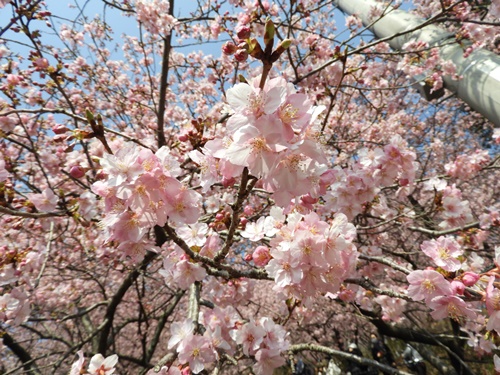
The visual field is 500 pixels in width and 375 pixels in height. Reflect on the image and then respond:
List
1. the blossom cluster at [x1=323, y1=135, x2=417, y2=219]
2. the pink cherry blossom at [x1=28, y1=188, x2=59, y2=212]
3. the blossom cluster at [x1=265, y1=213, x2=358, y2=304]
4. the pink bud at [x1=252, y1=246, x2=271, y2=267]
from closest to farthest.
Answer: the blossom cluster at [x1=265, y1=213, x2=358, y2=304] → the pink bud at [x1=252, y1=246, x2=271, y2=267] → the pink cherry blossom at [x1=28, y1=188, x2=59, y2=212] → the blossom cluster at [x1=323, y1=135, x2=417, y2=219]

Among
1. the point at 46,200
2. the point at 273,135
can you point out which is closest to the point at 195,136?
the point at 273,135

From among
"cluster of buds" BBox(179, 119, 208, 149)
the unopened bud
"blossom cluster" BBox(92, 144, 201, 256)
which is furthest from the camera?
"cluster of buds" BBox(179, 119, 208, 149)

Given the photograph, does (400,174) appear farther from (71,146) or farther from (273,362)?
(71,146)

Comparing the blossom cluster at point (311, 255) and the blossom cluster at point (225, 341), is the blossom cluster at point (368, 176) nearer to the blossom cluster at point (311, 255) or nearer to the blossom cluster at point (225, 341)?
the blossom cluster at point (311, 255)

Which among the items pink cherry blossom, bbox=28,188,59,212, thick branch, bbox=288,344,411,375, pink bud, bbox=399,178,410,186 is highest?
pink cherry blossom, bbox=28,188,59,212

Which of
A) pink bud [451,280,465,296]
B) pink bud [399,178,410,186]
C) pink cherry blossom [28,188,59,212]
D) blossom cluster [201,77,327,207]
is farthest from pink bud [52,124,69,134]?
pink bud [399,178,410,186]

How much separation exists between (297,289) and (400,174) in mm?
1745

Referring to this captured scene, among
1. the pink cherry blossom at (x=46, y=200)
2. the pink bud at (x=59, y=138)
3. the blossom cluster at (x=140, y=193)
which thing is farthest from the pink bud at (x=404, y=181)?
the pink cherry blossom at (x=46, y=200)

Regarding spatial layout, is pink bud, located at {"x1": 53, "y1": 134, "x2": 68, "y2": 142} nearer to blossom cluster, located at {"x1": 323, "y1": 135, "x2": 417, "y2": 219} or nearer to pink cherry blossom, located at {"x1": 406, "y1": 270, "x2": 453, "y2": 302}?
blossom cluster, located at {"x1": 323, "y1": 135, "x2": 417, "y2": 219}

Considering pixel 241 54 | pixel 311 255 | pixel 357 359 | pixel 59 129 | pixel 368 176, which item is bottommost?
pixel 357 359

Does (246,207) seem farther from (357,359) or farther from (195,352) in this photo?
(357,359)

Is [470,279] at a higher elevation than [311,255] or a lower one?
lower

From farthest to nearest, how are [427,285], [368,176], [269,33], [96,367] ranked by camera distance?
1. [368,176]
2. [96,367]
3. [427,285]
4. [269,33]

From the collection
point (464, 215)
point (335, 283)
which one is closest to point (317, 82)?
point (464, 215)
